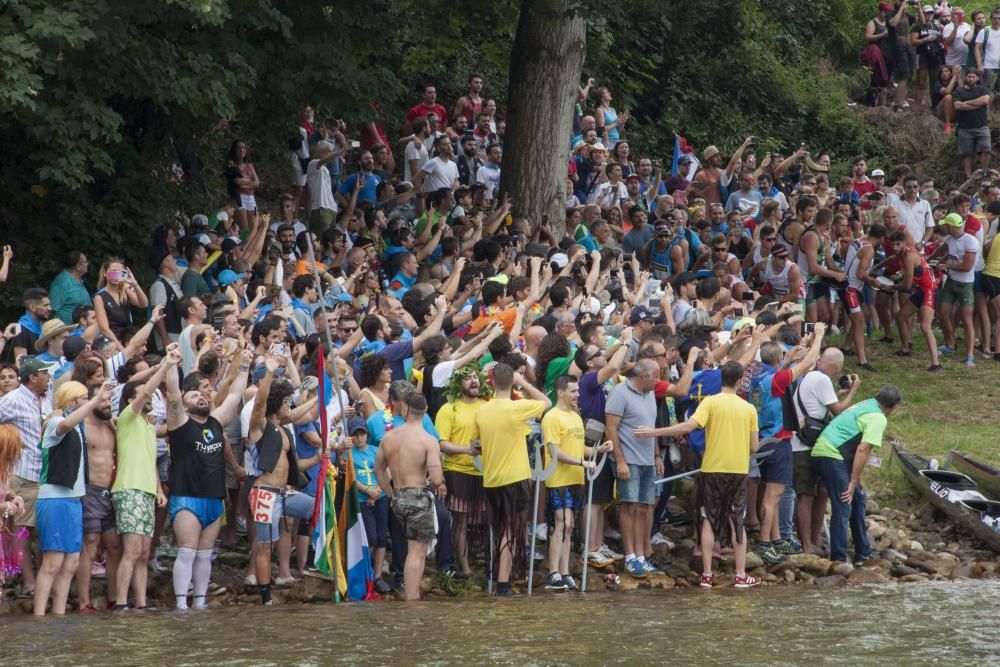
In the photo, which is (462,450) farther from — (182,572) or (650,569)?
(182,572)

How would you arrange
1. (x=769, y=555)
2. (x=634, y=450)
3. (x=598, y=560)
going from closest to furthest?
(x=634, y=450) < (x=598, y=560) < (x=769, y=555)

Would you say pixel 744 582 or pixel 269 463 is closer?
pixel 269 463

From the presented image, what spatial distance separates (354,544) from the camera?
1277 centimetres

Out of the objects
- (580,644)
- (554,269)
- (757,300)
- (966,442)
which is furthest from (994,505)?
(580,644)

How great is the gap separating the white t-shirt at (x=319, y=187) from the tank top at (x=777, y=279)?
5493mm

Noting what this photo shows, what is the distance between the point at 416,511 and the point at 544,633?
5.64 ft

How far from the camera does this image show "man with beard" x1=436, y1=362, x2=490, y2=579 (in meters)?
13.1

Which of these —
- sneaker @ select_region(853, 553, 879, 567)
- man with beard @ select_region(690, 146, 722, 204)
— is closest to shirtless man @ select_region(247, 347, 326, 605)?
sneaker @ select_region(853, 553, 879, 567)

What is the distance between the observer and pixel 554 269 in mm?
17844

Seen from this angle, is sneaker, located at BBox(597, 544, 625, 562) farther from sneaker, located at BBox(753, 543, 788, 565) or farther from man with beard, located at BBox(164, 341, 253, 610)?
man with beard, located at BBox(164, 341, 253, 610)

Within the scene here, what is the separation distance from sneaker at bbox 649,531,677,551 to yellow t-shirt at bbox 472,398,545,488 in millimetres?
2091

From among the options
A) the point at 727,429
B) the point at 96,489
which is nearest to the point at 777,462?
the point at 727,429

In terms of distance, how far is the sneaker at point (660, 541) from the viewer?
1465 centimetres

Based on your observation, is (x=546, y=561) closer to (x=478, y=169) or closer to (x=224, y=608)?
(x=224, y=608)
